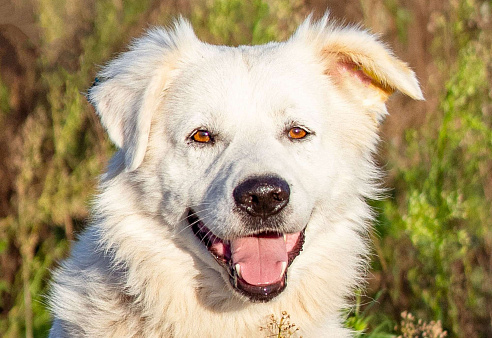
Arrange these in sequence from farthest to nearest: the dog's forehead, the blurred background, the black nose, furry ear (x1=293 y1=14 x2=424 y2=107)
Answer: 1. the blurred background
2. furry ear (x1=293 y1=14 x2=424 y2=107)
3. the dog's forehead
4. the black nose

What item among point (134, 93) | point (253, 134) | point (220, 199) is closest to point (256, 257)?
point (220, 199)

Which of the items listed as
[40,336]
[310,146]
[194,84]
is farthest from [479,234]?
[40,336]

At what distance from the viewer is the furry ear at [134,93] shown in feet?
11.5

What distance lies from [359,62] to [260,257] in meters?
1.21

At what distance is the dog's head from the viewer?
3.31 meters

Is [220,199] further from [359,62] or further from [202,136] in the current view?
[359,62]

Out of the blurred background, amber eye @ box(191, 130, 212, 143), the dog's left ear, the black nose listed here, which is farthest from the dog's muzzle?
the blurred background

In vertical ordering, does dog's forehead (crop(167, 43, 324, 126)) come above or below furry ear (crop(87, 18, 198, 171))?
above

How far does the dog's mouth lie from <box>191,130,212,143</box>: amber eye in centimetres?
35

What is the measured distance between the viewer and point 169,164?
358 cm

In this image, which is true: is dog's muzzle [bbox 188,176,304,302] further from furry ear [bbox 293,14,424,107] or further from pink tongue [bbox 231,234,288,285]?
furry ear [bbox 293,14,424,107]

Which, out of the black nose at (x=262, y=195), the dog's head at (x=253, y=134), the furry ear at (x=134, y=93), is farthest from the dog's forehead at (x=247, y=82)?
the black nose at (x=262, y=195)

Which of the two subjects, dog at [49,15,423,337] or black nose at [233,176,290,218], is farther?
dog at [49,15,423,337]

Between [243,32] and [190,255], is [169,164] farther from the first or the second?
[243,32]
